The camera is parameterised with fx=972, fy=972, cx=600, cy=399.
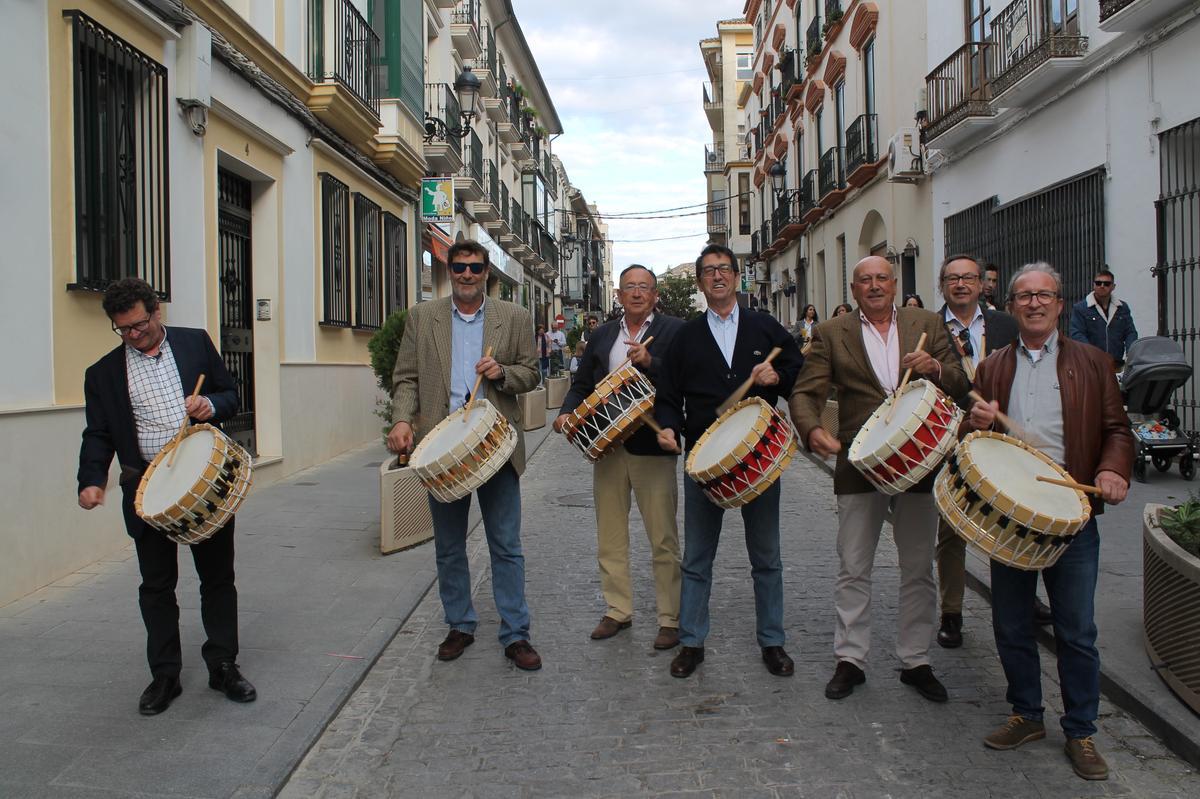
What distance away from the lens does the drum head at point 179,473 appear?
13.1 feet

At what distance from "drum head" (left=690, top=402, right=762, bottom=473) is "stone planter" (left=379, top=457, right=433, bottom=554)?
3319mm

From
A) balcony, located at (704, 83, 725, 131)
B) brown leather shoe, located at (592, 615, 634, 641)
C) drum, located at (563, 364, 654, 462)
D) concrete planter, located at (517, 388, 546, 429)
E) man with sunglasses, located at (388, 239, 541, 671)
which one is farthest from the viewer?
balcony, located at (704, 83, 725, 131)

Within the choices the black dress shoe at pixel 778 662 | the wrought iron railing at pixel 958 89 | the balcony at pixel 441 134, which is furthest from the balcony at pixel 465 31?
the black dress shoe at pixel 778 662

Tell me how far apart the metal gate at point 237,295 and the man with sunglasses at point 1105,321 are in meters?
8.85

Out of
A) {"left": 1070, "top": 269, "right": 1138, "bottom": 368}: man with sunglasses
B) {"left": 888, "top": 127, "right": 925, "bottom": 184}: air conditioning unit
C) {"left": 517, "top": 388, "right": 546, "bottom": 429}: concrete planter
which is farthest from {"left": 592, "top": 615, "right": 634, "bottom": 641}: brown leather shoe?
{"left": 888, "top": 127, "right": 925, "bottom": 184}: air conditioning unit

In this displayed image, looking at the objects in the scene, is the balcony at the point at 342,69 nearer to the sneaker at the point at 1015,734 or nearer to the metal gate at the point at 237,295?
the metal gate at the point at 237,295

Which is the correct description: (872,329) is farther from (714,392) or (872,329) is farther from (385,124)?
(385,124)

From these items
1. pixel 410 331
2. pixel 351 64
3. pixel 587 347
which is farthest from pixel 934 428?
pixel 351 64

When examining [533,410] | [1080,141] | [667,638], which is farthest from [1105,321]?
[533,410]

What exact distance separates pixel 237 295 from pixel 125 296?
24.3 ft

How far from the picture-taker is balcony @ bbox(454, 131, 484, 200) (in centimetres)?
2219

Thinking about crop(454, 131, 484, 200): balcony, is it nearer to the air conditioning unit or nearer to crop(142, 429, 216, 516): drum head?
the air conditioning unit

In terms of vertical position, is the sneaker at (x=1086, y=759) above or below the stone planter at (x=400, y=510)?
below

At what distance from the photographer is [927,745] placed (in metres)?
3.94
